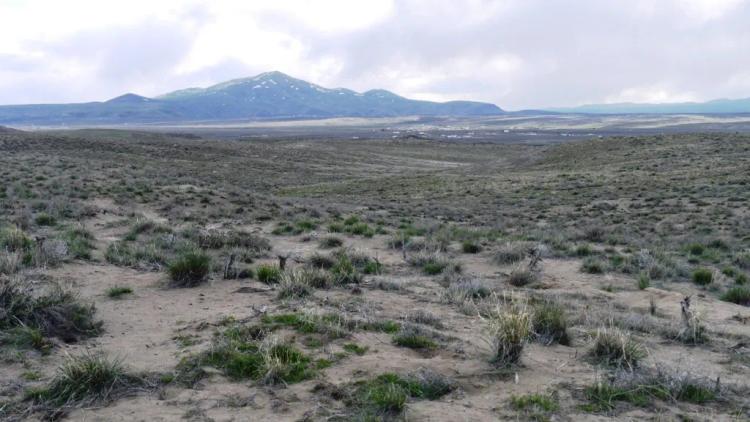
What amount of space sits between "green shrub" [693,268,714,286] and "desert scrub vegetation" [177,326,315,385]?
8.33 m

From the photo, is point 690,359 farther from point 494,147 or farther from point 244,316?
point 494,147

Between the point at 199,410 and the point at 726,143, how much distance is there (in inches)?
1965

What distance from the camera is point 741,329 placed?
743cm

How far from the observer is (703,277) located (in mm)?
10664

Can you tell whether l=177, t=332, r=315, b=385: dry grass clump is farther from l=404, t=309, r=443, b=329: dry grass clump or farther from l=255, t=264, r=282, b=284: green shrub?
l=255, t=264, r=282, b=284: green shrub

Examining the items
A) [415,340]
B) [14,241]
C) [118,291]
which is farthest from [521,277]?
[14,241]

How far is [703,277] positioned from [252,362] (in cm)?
894

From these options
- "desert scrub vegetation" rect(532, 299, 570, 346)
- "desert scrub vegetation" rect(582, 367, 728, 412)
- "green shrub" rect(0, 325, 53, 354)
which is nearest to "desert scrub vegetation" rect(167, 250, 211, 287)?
"green shrub" rect(0, 325, 53, 354)

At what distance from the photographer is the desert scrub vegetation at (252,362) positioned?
210 inches

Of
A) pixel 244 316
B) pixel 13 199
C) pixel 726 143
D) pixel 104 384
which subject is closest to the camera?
pixel 104 384

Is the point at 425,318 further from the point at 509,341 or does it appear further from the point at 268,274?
the point at 268,274

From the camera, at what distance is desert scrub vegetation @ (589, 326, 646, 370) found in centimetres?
573

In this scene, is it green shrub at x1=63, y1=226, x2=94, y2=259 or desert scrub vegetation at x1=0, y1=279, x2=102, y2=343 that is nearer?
desert scrub vegetation at x1=0, y1=279, x2=102, y2=343

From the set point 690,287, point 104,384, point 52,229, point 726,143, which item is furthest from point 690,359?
point 726,143
